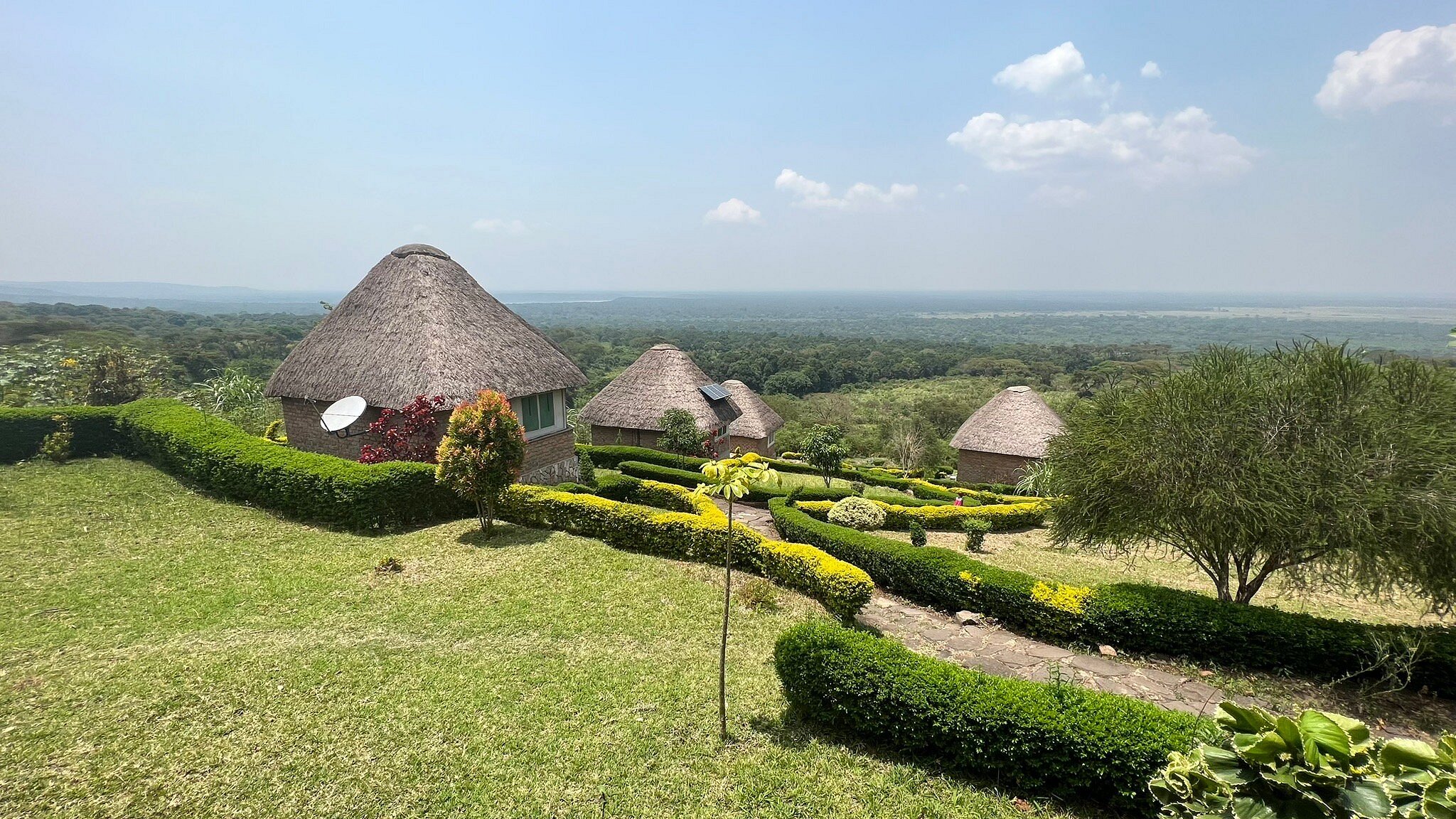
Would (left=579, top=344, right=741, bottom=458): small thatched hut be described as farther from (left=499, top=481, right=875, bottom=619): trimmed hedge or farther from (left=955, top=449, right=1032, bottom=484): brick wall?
(left=499, top=481, right=875, bottom=619): trimmed hedge

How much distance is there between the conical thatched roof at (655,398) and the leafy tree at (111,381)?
17.1 metres

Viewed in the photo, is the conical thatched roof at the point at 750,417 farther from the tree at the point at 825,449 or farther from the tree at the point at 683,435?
the tree at the point at 825,449

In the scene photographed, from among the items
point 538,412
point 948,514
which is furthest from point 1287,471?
point 538,412

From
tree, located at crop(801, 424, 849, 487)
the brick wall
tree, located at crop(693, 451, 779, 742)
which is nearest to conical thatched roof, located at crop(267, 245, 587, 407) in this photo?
tree, located at crop(801, 424, 849, 487)

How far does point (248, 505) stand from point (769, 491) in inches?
600

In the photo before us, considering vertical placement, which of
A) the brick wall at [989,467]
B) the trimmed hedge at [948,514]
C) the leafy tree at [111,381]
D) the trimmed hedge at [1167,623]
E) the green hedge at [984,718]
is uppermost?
the leafy tree at [111,381]

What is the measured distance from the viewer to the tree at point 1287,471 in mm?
8203

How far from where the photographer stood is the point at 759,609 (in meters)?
10.1

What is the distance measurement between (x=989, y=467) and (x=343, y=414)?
26918 mm

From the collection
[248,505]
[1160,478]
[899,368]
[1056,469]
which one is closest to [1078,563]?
[1056,469]

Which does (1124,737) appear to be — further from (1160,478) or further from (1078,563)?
(1078,563)

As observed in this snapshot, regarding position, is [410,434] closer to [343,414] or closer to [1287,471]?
[343,414]

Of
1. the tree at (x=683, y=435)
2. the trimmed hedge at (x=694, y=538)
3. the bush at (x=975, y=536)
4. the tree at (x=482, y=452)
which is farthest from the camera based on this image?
the tree at (x=683, y=435)

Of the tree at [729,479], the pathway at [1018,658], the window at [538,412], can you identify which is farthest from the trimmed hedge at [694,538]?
the window at [538,412]
